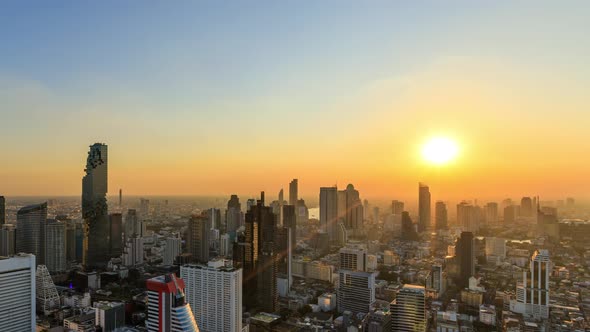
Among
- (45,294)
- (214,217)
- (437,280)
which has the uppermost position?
(214,217)

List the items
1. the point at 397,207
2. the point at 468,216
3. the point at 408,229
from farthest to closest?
the point at 397,207
the point at 408,229
the point at 468,216

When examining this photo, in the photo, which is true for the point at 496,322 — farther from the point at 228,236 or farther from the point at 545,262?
the point at 228,236

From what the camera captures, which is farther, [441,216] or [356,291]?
[441,216]

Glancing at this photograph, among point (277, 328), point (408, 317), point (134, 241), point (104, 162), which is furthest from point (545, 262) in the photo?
point (104, 162)

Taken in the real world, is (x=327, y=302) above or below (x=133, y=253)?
below

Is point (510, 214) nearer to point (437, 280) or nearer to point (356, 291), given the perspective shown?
point (437, 280)

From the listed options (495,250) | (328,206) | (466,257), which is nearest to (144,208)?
(328,206)

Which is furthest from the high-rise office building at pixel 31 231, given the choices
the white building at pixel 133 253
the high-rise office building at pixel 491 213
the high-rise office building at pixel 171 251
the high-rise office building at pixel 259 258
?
the high-rise office building at pixel 491 213

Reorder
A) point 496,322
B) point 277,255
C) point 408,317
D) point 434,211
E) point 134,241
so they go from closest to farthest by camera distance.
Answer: point 408,317 < point 496,322 < point 277,255 < point 134,241 < point 434,211

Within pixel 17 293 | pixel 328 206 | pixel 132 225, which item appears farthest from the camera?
pixel 328 206
